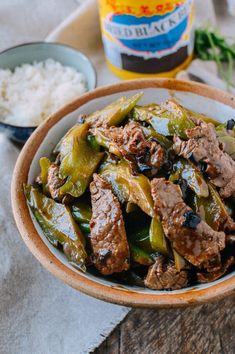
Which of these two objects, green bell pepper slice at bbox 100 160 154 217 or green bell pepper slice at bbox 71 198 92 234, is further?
green bell pepper slice at bbox 71 198 92 234

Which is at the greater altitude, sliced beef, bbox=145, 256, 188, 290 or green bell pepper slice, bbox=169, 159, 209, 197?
green bell pepper slice, bbox=169, 159, 209, 197

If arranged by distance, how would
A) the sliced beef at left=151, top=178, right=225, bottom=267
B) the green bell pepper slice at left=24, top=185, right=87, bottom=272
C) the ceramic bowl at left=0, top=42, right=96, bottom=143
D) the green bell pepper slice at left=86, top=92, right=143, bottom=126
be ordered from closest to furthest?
the sliced beef at left=151, top=178, right=225, bottom=267 → the green bell pepper slice at left=24, top=185, right=87, bottom=272 → the green bell pepper slice at left=86, top=92, right=143, bottom=126 → the ceramic bowl at left=0, top=42, right=96, bottom=143

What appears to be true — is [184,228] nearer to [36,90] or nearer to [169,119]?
[169,119]

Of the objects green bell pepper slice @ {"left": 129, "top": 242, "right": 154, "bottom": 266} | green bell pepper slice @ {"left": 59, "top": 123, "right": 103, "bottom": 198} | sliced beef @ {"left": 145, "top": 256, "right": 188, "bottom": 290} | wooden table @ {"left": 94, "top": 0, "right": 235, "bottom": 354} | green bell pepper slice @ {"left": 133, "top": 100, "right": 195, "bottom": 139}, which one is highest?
green bell pepper slice @ {"left": 133, "top": 100, "right": 195, "bottom": 139}

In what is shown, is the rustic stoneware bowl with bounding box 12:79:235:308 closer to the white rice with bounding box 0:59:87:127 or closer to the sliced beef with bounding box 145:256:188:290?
the sliced beef with bounding box 145:256:188:290

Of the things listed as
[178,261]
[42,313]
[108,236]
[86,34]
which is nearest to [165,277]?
[178,261]

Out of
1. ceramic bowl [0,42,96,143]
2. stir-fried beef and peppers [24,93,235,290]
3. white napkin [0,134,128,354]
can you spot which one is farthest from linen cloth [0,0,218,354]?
ceramic bowl [0,42,96,143]

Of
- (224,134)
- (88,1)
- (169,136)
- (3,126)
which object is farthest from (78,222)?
(88,1)
